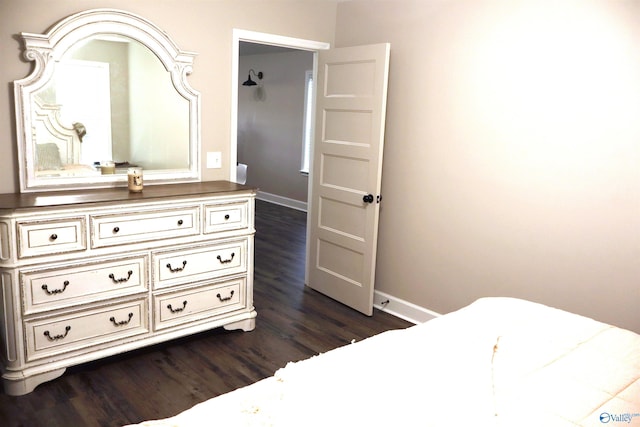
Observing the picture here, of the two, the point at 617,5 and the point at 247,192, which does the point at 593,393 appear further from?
the point at 247,192

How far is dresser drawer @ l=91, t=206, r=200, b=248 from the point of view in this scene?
8.89ft

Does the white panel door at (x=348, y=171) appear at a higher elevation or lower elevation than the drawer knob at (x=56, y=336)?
higher

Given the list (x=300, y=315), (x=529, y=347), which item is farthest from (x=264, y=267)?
(x=529, y=347)

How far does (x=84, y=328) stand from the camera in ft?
9.05

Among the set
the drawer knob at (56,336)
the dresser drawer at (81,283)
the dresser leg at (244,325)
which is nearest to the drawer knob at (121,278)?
the dresser drawer at (81,283)

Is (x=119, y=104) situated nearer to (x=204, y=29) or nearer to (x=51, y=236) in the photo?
(x=204, y=29)

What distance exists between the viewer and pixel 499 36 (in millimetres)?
3010

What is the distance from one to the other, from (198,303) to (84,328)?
2.25 ft

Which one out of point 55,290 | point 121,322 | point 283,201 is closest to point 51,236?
point 55,290

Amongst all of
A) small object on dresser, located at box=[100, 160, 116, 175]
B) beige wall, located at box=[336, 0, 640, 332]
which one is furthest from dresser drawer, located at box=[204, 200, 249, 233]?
beige wall, located at box=[336, 0, 640, 332]

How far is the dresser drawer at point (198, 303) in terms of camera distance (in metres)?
3.06

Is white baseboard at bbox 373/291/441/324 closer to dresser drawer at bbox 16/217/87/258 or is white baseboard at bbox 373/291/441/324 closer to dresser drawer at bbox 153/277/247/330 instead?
dresser drawer at bbox 153/277/247/330

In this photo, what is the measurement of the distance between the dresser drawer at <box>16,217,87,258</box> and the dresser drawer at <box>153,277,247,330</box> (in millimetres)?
602

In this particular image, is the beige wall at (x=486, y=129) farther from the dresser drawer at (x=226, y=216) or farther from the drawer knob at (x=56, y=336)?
the drawer knob at (x=56, y=336)
